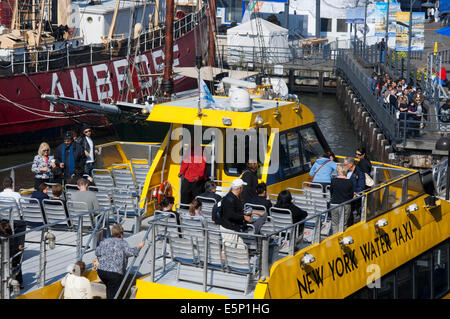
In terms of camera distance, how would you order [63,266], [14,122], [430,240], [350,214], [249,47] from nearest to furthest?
[63,266] < [350,214] < [430,240] < [14,122] < [249,47]

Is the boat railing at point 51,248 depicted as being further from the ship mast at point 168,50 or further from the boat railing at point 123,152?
the ship mast at point 168,50

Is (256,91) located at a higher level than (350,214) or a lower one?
A: higher

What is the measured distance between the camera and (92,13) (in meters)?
45.4

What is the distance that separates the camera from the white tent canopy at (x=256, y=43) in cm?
5441

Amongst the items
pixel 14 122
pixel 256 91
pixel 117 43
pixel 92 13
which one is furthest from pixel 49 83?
pixel 256 91

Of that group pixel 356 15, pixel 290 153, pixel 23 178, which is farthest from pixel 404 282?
pixel 356 15

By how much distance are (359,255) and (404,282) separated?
162 centimetres

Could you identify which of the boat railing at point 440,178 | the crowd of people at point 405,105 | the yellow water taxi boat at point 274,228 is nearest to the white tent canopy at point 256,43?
the crowd of people at point 405,105

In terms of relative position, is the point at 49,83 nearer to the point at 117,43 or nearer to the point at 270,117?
the point at 117,43

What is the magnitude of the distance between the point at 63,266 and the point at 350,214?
4.36m

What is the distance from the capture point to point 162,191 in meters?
14.8

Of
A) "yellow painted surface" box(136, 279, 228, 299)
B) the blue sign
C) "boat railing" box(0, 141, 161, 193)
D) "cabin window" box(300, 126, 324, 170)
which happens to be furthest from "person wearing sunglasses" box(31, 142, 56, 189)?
the blue sign

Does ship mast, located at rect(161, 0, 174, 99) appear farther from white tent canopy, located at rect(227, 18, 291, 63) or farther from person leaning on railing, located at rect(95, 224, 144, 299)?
white tent canopy, located at rect(227, 18, 291, 63)

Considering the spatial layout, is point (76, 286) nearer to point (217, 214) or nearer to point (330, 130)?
point (217, 214)
